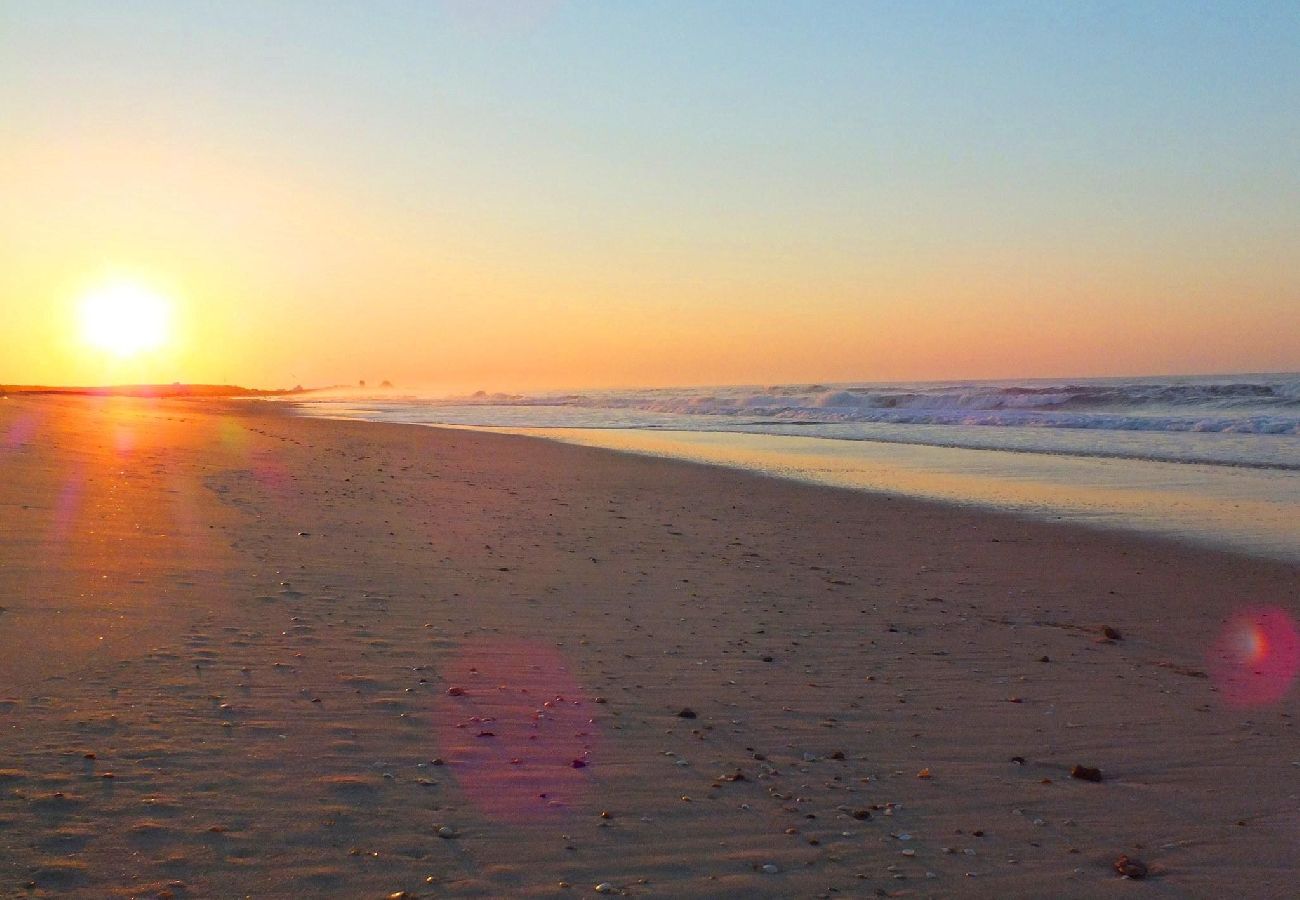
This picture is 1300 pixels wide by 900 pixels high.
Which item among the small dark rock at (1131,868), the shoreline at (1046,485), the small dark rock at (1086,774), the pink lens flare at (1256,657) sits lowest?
the pink lens flare at (1256,657)

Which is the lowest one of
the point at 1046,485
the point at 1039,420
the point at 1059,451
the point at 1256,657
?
the point at 1256,657

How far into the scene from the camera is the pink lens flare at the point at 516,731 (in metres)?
4.58

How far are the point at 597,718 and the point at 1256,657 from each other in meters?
5.35

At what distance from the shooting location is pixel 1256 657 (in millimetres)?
7668

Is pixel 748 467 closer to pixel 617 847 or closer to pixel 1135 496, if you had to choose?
pixel 1135 496

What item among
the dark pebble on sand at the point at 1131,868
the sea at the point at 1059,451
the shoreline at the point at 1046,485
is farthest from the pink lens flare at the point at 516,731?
the sea at the point at 1059,451

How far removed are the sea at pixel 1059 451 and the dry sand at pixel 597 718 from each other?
4724 mm

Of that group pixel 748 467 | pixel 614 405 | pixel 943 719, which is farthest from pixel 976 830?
pixel 614 405

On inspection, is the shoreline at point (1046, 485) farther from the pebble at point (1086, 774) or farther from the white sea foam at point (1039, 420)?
the pebble at point (1086, 774)

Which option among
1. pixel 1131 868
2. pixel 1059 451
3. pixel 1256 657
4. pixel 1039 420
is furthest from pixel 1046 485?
pixel 1039 420

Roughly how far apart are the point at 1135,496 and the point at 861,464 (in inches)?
293

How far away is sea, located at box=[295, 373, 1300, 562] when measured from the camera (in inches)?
622

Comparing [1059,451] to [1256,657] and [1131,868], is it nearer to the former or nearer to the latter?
[1256,657]

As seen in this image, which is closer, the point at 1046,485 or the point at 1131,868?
the point at 1131,868
